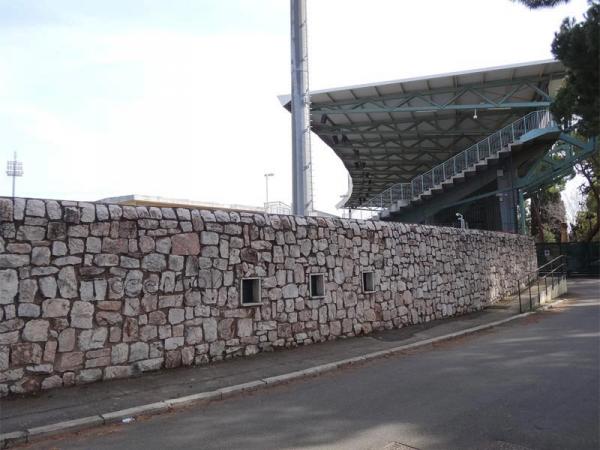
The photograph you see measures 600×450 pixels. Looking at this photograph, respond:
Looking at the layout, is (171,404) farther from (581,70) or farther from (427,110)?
(427,110)

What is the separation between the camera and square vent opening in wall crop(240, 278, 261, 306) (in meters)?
9.50

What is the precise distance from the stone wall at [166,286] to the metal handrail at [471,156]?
1764 cm

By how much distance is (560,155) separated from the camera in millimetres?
37781

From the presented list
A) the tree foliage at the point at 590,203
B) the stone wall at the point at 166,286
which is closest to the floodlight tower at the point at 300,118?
the stone wall at the point at 166,286

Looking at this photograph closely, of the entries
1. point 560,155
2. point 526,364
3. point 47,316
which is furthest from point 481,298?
point 560,155

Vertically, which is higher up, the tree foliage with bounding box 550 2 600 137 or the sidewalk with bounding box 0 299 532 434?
the tree foliage with bounding box 550 2 600 137

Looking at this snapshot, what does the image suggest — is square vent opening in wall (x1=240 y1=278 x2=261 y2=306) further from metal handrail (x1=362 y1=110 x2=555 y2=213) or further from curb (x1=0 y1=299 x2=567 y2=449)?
metal handrail (x1=362 y1=110 x2=555 y2=213)

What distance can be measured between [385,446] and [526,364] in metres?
4.67

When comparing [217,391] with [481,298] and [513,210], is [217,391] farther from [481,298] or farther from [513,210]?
[513,210]

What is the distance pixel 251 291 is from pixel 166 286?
187 cm

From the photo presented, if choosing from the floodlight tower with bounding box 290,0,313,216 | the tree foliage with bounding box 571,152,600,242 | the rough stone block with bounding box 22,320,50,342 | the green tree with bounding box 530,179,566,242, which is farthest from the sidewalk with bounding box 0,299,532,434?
the green tree with bounding box 530,179,566,242

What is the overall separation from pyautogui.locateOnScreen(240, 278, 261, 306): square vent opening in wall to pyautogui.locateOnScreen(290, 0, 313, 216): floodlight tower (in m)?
5.06

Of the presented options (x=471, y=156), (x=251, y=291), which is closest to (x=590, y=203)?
(x=471, y=156)

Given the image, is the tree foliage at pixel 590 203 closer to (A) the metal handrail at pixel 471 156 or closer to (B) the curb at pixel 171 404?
(A) the metal handrail at pixel 471 156
